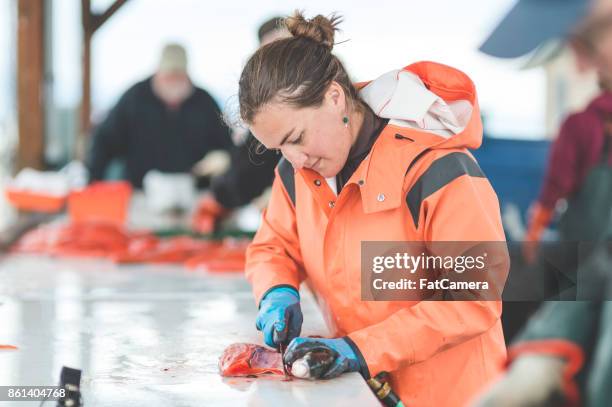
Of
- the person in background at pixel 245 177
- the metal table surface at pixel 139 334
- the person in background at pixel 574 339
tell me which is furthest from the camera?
the person in background at pixel 245 177

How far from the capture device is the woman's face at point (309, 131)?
5.33 feet

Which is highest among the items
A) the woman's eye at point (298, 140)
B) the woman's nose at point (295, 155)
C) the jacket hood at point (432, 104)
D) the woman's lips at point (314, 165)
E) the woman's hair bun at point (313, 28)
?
the woman's hair bun at point (313, 28)

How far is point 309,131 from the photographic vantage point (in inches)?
64.3

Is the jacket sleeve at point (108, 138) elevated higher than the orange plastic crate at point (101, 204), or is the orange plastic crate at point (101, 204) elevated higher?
the jacket sleeve at point (108, 138)

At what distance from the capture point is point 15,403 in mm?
1515

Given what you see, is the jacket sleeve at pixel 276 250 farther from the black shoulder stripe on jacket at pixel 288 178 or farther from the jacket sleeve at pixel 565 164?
the jacket sleeve at pixel 565 164

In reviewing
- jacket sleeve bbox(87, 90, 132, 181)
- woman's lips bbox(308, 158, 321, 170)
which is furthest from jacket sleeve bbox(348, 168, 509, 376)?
jacket sleeve bbox(87, 90, 132, 181)

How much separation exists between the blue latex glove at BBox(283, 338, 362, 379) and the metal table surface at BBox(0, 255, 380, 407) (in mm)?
22

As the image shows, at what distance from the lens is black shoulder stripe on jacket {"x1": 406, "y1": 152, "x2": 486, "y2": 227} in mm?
1585

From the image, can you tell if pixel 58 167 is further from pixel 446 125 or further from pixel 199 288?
pixel 446 125

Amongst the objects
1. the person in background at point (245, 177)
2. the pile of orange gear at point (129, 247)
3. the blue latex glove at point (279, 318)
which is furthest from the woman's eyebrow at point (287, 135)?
the pile of orange gear at point (129, 247)

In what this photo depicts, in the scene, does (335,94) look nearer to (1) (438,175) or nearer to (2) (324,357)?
(1) (438,175)

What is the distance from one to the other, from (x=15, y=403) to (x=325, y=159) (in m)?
0.74

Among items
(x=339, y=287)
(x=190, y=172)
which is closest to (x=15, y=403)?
(x=339, y=287)
